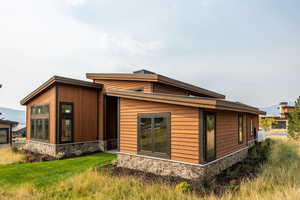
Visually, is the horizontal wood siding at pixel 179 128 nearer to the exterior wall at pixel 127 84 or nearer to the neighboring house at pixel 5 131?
the exterior wall at pixel 127 84

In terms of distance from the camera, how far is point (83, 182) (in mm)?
5855

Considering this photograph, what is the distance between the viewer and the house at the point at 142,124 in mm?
6164

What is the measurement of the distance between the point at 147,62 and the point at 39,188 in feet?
53.5

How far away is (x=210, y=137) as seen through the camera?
256 inches

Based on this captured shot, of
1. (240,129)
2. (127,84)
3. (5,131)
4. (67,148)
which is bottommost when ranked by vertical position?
(67,148)

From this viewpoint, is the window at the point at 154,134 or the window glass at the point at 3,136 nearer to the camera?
the window at the point at 154,134

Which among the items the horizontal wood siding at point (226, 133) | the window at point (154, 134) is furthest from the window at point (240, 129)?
the window at point (154, 134)

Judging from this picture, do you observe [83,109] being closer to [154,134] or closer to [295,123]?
[154,134]

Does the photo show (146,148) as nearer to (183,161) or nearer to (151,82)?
(183,161)

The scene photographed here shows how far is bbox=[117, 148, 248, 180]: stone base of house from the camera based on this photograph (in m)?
5.98

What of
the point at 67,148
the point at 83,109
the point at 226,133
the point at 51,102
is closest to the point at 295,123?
the point at 226,133

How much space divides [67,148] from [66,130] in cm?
111

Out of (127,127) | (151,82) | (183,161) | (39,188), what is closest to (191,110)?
(183,161)

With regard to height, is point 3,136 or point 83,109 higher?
point 83,109
